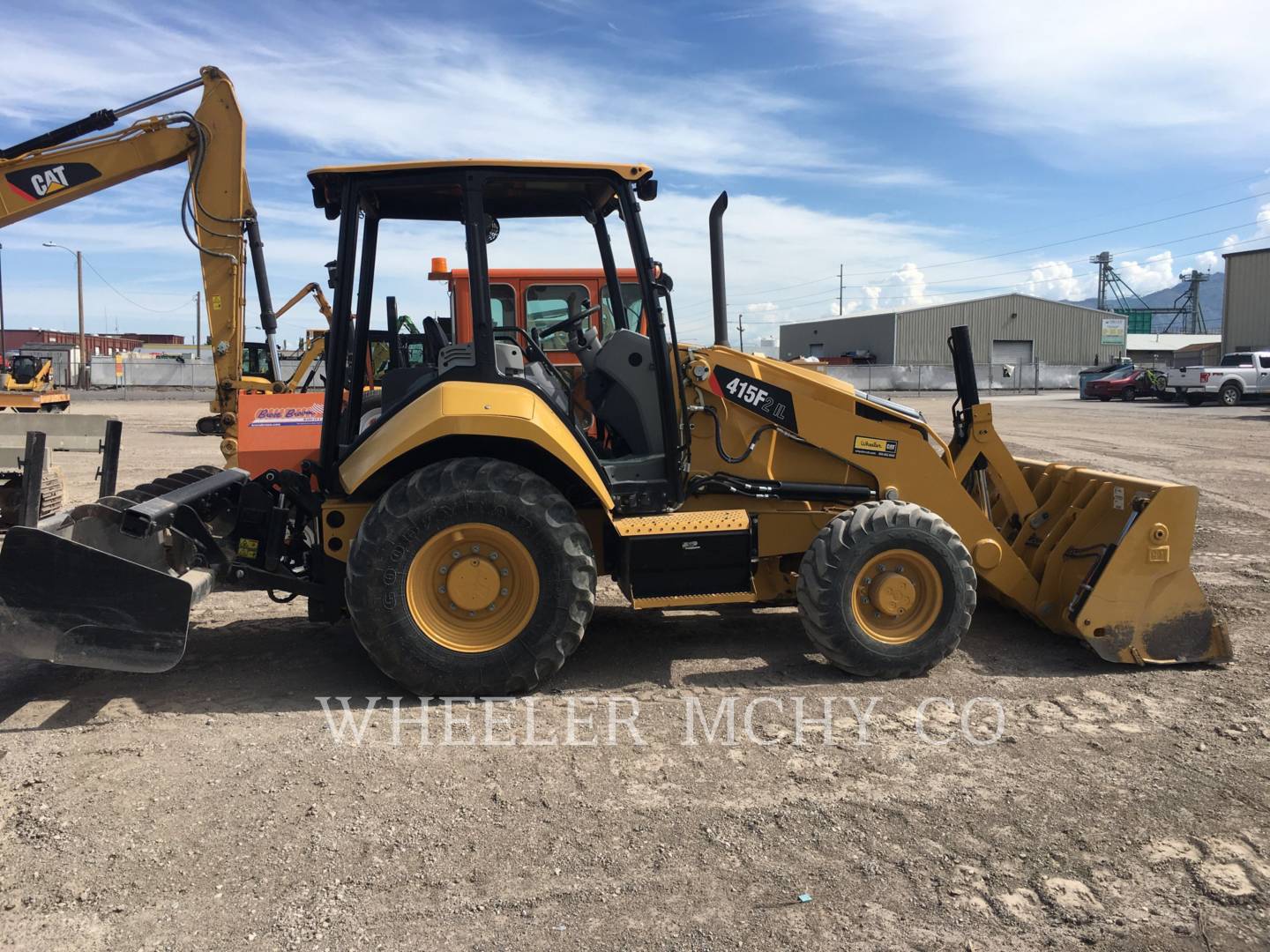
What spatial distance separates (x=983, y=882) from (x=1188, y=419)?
24.4 m

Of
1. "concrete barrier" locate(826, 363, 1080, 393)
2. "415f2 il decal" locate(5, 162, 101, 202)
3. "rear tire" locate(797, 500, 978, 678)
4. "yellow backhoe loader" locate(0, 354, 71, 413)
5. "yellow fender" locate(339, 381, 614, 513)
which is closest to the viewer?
"yellow fender" locate(339, 381, 614, 513)

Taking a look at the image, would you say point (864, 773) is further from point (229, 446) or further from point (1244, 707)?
point (229, 446)

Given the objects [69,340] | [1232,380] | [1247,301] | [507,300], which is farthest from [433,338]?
[69,340]

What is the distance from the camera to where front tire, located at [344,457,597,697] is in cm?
431

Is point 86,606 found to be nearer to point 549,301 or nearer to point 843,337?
point 549,301

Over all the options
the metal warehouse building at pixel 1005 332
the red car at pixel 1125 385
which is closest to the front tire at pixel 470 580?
the red car at pixel 1125 385

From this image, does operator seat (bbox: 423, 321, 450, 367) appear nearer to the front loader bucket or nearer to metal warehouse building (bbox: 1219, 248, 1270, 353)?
the front loader bucket

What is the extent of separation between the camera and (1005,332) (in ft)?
191

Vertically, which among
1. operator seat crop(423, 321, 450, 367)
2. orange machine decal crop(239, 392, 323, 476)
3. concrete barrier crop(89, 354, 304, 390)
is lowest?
orange machine decal crop(239, 392, 323, 476)

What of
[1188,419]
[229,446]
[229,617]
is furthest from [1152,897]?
[1188,419]

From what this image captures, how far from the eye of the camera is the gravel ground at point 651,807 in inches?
110

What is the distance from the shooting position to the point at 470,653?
4.43m

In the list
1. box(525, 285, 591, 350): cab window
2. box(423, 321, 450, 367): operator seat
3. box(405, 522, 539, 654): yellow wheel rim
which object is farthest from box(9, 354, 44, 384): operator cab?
box(405, 522, 539, 654): yellow wheel rim

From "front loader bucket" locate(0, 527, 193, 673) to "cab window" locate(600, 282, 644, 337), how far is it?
2584 mm
